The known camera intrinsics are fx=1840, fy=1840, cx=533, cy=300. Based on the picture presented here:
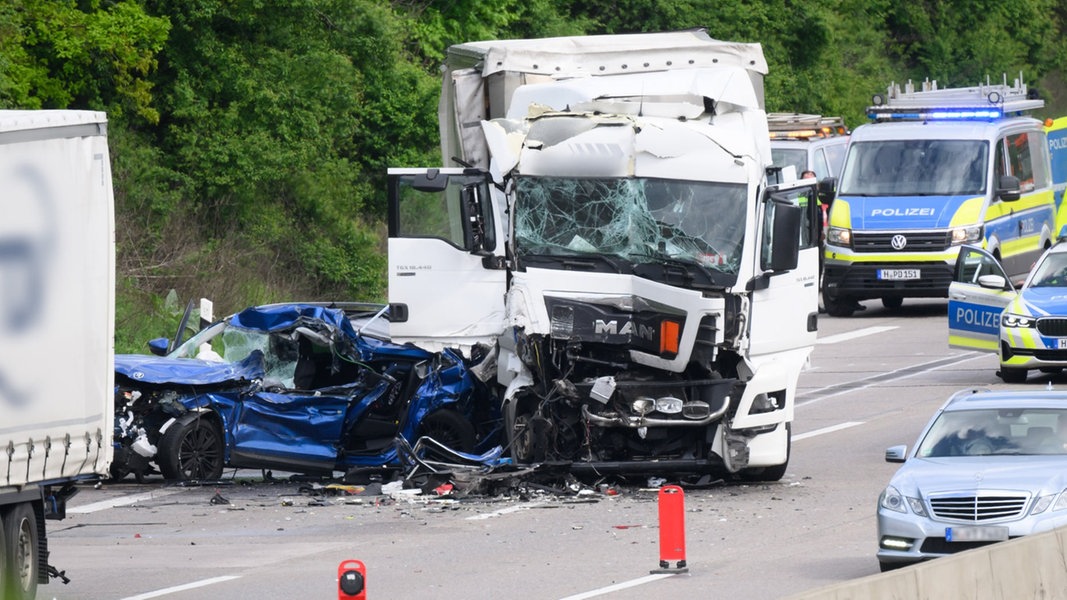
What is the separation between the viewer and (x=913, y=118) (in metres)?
30.9

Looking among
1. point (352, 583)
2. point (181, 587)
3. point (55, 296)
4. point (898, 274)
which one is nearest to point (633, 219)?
point (181, 587)

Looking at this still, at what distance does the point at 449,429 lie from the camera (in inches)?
651

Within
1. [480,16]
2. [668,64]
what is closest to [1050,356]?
[668,64]

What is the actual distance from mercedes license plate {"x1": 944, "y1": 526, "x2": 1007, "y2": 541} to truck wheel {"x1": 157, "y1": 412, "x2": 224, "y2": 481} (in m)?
7.88

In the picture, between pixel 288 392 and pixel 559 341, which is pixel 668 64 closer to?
pixel 559 341

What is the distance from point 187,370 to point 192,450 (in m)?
0.74

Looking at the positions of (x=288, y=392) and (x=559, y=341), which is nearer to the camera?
(x=559, y=341)

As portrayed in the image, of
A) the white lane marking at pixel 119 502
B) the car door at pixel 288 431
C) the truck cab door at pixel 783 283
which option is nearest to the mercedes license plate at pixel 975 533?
the truck cab door at pixel 783 283

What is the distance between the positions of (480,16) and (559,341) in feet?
75.1

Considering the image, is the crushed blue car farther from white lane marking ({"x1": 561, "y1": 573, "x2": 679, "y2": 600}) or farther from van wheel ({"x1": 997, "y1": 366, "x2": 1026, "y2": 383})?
van wheel ({"x1": 997, "y1": 366, "x2": 1026, "y2": 383})

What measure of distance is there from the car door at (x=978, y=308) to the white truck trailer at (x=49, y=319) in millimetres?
13274

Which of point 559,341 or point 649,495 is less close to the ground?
point 559,341

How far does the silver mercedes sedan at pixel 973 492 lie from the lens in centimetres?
1091

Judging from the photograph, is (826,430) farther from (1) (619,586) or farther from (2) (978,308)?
(1) (619,586)
